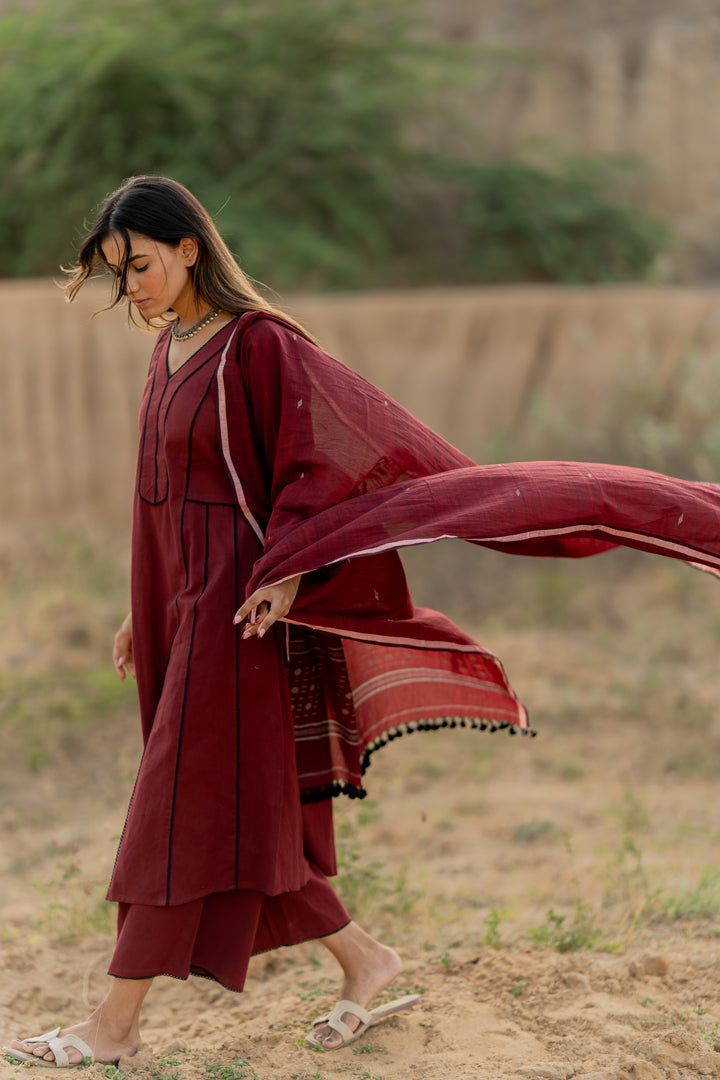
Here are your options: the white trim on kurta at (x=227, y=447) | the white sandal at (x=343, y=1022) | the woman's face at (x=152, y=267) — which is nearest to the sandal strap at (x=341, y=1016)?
the white sandal at (x=343, y=1022)

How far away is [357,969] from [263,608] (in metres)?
0.93

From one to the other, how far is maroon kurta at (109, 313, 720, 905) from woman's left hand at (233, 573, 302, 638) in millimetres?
35

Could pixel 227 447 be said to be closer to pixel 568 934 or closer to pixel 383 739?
pixel 383 739

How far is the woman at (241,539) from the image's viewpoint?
2.23m

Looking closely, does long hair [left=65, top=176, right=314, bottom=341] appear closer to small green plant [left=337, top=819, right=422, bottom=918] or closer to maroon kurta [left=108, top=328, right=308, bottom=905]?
maroon kurta [left=108, top=328, right=308, bottom=905]

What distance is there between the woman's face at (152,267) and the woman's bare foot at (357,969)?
1.43m

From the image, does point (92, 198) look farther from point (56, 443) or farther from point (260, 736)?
point (260, 736)

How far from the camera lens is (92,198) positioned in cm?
933

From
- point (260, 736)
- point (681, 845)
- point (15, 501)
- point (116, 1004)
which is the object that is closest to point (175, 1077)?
point (116, 1004)

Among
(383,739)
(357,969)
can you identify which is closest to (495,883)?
(357,969)

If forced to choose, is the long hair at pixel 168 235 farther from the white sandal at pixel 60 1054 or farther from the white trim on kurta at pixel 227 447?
the white sandal at pixel 60 1054

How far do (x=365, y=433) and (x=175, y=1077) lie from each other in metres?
1.34

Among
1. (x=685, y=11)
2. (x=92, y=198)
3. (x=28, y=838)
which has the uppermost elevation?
(x=685, y=11)

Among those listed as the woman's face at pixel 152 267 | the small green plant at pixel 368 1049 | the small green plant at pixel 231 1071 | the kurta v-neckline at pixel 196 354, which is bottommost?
the small green plant at pixel 368 1049
